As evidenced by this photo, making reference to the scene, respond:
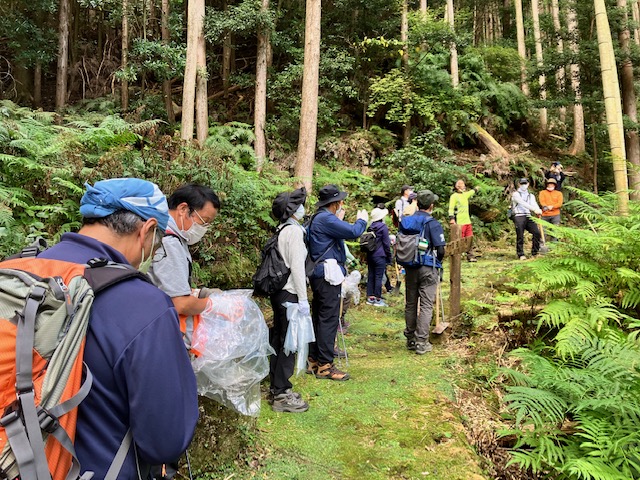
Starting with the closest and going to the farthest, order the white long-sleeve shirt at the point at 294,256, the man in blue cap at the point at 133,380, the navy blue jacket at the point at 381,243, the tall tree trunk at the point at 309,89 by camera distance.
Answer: the man in blue cap at the point at 133,380 < the white long-sleeve shirt at the point at 294,256 < the navy blue jacket at the point at 381,243 < the tall tree trunk at the point at 309,89

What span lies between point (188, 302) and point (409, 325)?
4.10m

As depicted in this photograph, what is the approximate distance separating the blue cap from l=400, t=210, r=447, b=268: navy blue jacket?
14.8 ft

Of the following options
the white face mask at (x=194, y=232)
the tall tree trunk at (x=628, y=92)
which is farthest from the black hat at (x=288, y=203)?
the tall tree trunk at (x=628, y=92)

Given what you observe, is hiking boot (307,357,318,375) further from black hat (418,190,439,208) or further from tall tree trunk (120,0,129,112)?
tall tree trunk (120,0,129,112)

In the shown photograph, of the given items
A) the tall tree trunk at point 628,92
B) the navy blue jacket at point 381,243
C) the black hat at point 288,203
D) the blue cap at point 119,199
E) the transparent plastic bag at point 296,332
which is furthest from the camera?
the tall tree trunk at point 628,92

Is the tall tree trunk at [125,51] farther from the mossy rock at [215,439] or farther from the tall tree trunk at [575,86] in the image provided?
the tall tree trunk at [575,86]

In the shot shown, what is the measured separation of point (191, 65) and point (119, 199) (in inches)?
417

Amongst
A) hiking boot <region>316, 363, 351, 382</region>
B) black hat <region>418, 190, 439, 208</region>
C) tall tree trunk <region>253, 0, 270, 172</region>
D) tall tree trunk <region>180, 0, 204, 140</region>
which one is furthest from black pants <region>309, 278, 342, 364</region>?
tall tree trunk <region>253, 0, 270, 172</region>

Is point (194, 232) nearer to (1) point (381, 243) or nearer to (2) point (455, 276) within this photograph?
(2) point (455, 276)

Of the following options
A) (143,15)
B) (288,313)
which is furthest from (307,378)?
(143,15)

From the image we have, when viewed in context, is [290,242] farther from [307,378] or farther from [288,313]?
[307,378]

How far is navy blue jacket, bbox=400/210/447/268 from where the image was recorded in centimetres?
566

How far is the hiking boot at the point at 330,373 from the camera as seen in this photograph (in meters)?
5.00

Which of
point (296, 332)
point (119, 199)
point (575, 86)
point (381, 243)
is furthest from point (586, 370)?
point (575, 86)
